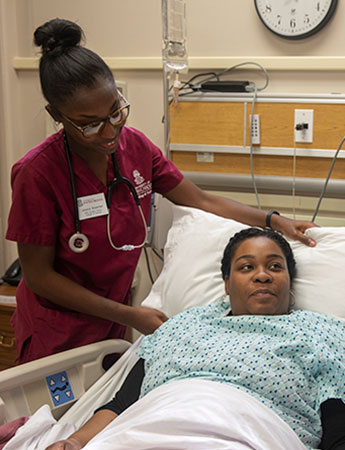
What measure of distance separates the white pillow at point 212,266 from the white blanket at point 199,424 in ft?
1.86

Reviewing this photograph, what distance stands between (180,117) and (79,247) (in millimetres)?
1058

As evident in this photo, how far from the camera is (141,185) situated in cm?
205

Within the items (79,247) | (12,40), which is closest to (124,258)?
(79,247)

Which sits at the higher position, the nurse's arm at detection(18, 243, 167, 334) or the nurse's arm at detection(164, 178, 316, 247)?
the nurse's arm at detection(164, 178, 316, 247)

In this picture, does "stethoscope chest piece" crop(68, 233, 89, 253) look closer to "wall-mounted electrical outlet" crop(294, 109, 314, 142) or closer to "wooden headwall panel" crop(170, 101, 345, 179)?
"wooden headwall panel" crop(170, 101, 345, 179)

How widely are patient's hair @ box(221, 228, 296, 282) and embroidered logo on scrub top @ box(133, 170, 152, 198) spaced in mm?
352

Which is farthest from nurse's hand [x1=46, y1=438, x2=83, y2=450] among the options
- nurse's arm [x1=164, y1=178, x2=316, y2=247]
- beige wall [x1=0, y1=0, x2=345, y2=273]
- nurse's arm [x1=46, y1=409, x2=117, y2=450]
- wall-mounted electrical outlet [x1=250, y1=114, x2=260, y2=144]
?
beige wall [x1=0, y1=0, x2=345, y2=273]

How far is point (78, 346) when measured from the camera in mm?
2018

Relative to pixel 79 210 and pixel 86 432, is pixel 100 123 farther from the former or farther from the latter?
pixel 86 432

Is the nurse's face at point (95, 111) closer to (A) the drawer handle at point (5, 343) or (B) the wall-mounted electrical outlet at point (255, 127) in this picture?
(B) the wall-mounted electrical outlet at point (255, 127)

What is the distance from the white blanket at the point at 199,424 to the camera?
1.26m

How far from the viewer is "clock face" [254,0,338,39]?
8.07ft

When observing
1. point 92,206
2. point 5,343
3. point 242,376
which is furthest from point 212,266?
point 5,343

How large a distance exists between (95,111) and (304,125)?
1118mm
